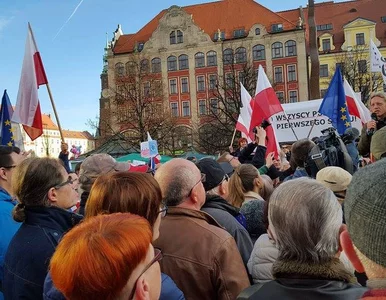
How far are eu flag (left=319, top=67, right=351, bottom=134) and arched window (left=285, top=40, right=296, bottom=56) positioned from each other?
43626 millimetres

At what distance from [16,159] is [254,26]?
5084 centimetres

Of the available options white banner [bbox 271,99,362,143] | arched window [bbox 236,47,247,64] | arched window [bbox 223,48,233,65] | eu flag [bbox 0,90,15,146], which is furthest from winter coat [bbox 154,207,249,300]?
arched window [bbox 236,47,247,64]

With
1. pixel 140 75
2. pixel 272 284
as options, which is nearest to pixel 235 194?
pixel 272 284

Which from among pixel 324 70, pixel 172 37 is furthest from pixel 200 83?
pixel 324 70

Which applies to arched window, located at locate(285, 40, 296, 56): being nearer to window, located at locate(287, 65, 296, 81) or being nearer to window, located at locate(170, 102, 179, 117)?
window, located at locate(287, 65, 296, 81)

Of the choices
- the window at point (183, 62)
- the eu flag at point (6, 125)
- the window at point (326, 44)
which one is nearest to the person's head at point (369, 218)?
the eu flag at point (6, 125)

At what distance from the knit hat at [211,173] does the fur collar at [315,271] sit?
157 centimetres

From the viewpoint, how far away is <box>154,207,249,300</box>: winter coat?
2227 mm

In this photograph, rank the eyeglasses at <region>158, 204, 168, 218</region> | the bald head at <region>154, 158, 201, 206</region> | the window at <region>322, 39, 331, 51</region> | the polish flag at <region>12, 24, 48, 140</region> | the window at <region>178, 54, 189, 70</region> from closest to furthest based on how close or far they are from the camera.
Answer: the eyeglasses at <region>158, 204, 168, 218</region> → the bald head at <region>154, 158, 201, 206</region> → the polish flag at <region>12, 24, 48, 140</region> → the window at <region>322, 39, 331, 51</region> → the window at <region>178, 54, 189, 70</region>

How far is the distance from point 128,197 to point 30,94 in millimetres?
5461

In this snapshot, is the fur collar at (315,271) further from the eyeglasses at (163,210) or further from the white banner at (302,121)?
the white banner at (302,121)

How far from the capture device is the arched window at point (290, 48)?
4969cm

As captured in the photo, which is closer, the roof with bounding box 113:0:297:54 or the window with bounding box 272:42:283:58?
the window with bounding box 272:42:283:58

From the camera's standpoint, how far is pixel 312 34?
11.3 meters
